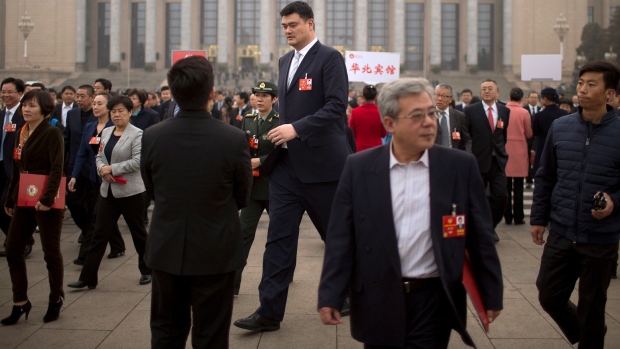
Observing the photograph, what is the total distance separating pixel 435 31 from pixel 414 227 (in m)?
59.2

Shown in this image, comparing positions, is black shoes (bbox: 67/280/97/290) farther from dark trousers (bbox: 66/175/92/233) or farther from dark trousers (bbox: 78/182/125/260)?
dark trousers (bbox: 66/175/92/233)

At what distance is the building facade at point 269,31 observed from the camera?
2304 inches

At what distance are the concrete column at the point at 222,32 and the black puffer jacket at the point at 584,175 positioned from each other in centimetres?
5698

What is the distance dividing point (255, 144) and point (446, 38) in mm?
58986

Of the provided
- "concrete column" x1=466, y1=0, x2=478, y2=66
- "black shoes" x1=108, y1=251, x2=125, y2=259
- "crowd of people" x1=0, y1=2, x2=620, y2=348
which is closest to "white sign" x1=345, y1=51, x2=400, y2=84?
"black shoes" x1=108, y1=251, x2=125, y2=259

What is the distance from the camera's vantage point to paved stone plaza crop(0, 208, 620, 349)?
523 cm

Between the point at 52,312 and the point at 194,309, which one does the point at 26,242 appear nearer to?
the point at 52,312

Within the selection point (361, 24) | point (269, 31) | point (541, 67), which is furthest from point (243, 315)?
point (361, 24)

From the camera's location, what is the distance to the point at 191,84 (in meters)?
3.80

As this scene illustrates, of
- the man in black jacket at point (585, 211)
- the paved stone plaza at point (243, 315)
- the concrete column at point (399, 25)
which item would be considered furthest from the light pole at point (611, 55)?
the man in black jacket at point (585, 211)

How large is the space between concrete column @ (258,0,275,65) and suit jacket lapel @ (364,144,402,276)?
56801 millimetres

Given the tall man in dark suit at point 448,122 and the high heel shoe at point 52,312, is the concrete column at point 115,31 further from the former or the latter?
the high heel shoe at point 52,312

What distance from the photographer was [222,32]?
60.8 meters

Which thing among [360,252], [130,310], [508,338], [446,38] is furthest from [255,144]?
[446,38]
